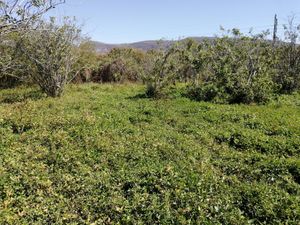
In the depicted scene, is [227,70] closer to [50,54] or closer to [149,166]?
[50,54]

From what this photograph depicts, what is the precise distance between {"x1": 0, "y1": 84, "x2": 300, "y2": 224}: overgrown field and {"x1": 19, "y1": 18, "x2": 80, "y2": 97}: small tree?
97.5 inches

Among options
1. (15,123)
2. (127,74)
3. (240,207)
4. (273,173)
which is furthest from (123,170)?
(127,74)

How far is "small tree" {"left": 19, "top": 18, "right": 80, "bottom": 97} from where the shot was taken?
37.4 feet

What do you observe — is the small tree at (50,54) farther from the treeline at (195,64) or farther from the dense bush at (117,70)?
the dense bush at (117,70)

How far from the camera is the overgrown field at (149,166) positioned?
4.22 metres

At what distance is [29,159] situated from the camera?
571cm

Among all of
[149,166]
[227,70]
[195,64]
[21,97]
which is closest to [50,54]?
[21,97]

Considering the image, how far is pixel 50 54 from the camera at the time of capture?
11.5 m

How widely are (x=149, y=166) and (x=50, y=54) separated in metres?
7.57

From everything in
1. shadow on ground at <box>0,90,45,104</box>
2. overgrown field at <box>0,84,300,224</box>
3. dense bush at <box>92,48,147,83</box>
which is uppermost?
dense bush at <box>92,48,147,83</box>

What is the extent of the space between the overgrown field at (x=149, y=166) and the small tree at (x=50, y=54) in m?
2.48

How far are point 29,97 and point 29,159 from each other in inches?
249

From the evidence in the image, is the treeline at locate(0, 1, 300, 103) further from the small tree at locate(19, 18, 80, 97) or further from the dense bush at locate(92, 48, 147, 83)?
the dense bush at locate(92, 48, 147, 83)

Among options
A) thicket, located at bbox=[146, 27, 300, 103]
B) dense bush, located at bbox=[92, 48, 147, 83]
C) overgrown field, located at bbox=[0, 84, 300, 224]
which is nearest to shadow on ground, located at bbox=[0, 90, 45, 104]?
overgrown field, located at bbox=[0, 84, 300, 224]
